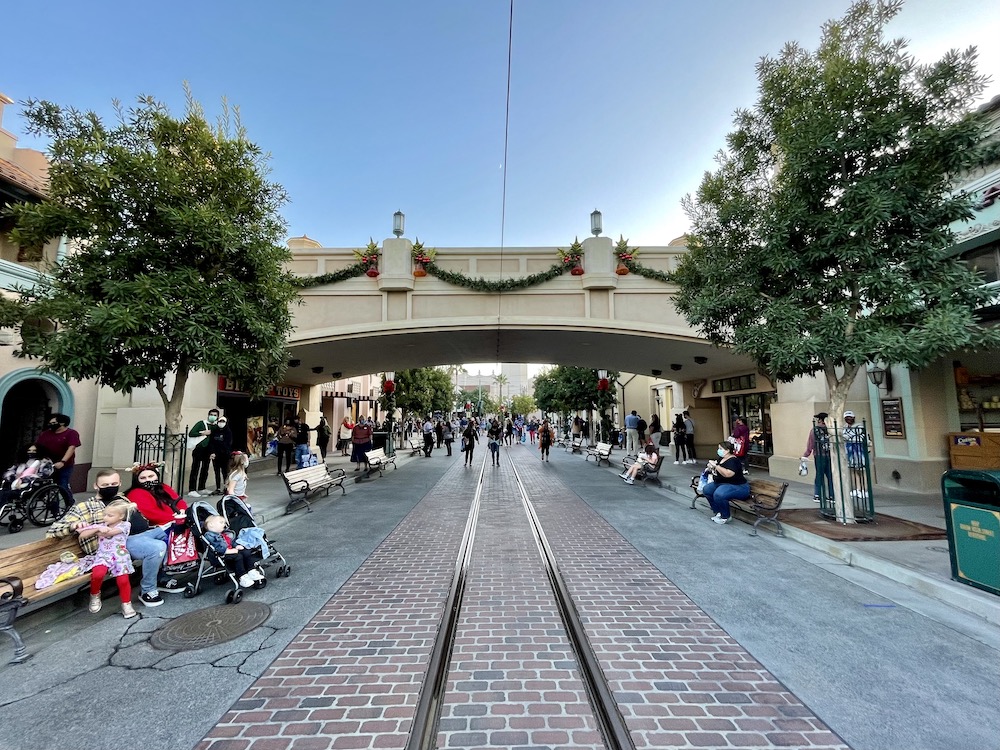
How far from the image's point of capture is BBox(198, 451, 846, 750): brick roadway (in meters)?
2.62

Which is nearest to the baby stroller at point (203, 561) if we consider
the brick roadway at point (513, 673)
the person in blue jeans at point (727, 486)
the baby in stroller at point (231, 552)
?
the baby in stroller at point (231, 552)

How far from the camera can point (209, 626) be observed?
4023mm

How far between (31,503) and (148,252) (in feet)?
15.1

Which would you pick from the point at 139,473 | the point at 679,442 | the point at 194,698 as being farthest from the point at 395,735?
the point at 679,442

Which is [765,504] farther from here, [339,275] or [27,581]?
[339,275]

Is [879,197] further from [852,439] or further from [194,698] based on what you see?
[194,698]

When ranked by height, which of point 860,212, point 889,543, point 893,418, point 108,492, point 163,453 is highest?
point 860,212

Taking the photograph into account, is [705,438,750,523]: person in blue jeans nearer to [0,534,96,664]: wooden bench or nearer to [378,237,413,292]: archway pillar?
[0,534,96,664]: wooden bench

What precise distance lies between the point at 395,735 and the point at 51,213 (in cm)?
779

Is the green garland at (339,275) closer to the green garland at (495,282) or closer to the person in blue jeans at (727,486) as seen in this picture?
the green garland at (495,282)

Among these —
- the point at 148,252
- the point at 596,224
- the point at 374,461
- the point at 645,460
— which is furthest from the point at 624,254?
the point at 148,252

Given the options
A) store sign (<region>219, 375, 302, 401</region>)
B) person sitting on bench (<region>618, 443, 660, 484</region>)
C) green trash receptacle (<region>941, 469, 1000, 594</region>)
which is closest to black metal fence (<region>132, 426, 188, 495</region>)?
store sign (<region>219, 375, 302, 401</region>)

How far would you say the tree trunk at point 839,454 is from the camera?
7.22m

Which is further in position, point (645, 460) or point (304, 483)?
point (645, 460)
